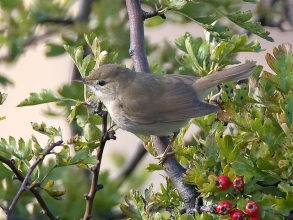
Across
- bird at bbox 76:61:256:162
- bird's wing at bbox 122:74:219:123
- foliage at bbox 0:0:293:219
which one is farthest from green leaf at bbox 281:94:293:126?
bird's wing at bbox 122:74:219:123

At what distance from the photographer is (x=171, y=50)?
125 inches

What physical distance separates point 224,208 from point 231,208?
0.09 ft

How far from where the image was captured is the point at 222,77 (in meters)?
2.59

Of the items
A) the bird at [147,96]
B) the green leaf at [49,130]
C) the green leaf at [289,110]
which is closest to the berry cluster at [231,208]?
the green leaf at [289,110]

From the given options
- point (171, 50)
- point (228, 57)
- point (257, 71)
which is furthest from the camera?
point (171, 50)

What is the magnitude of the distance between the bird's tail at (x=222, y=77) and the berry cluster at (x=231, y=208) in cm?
78

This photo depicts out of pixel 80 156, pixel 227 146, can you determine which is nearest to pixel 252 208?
pixel 227 146

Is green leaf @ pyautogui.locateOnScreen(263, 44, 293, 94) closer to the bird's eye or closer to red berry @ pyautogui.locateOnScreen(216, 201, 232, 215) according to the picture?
red berry @ pyautogui.locateOnScreen(216, 201, 232, 215)

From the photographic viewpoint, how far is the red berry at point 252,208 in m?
1.52

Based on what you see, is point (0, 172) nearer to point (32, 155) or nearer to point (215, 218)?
point (32, 155)

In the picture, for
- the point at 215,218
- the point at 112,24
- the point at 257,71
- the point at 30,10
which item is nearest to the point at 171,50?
the point at 112,24

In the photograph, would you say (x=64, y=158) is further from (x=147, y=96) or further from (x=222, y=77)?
(x=147, y=96)

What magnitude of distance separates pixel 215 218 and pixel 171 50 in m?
1.66

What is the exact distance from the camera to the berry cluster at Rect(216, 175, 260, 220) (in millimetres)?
1526
